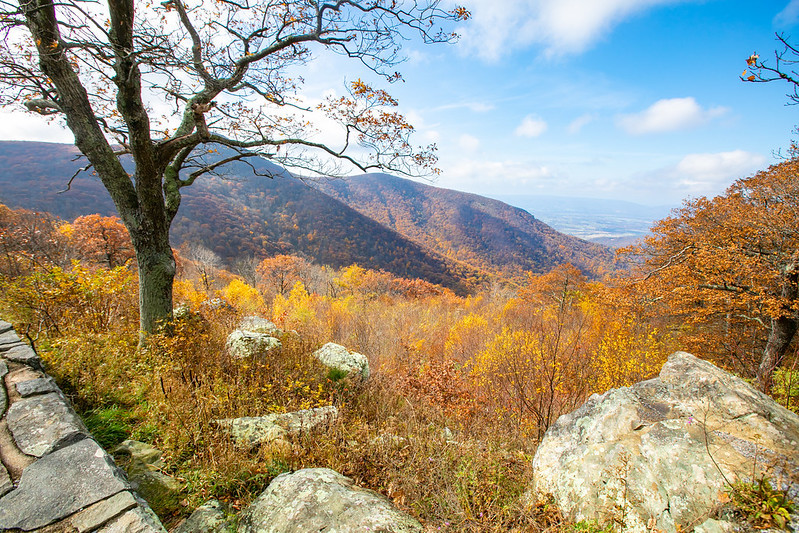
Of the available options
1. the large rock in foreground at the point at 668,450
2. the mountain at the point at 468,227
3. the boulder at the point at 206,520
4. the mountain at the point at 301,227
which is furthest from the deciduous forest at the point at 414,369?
the mountain at the point at 468,227

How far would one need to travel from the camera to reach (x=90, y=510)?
1.71 meters

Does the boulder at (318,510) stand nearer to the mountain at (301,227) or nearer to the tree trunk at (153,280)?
the tree trunk at (153,280)

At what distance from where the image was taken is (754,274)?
22.9ft

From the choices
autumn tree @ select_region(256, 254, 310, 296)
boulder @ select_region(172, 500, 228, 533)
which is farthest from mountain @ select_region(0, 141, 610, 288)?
boulder @ select_region(172, 500, 228, 533)

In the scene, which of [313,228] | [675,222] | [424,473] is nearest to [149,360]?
[424,473]

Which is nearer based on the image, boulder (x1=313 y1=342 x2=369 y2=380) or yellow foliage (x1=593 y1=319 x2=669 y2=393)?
boulder (x1=313 y1=342 x2=369 y2=380)

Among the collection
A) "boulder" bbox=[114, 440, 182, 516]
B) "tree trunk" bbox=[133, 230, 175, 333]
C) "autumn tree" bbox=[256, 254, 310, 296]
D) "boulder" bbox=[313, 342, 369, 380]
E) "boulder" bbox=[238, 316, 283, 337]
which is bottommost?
"autumn tree" bbox=[256, 254, 310, 296]

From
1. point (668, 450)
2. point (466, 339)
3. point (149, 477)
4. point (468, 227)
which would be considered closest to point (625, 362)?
point (466, 339)

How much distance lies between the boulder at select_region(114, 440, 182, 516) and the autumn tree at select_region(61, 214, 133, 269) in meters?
22.0

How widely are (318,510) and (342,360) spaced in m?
3.48

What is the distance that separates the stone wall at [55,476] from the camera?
1.66 metres

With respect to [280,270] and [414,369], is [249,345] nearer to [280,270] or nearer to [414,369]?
[414,369]

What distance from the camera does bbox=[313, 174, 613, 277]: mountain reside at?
119 metres

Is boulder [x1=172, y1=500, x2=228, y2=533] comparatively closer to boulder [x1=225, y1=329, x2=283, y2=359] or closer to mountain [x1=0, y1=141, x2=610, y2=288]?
boulder [x1=225, y1=329, x2=283, y2=359]
